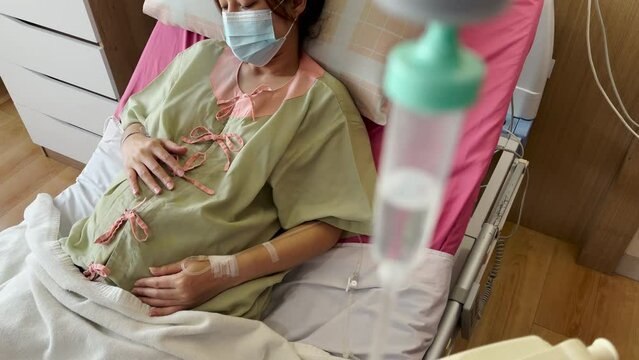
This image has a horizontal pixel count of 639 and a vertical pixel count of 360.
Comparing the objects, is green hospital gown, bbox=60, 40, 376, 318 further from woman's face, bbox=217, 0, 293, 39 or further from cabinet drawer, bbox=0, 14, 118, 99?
cabinet drawer, bbox=0, 14, 118, 99

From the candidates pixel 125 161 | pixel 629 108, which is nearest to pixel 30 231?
pixel 125 161

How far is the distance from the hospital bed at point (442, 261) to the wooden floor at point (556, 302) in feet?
1.79

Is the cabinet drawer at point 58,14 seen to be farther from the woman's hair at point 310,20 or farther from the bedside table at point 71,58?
the woman's hair at point 310,20

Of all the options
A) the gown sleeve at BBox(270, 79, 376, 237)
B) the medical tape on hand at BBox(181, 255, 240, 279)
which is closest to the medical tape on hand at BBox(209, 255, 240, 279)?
the medical tape on hand at BBox(181, 255, 240, 279)

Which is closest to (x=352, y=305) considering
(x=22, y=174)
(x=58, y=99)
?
(x=58, y=99)

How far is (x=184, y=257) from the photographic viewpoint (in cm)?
101

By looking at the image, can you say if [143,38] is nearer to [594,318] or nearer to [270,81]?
[270,81]

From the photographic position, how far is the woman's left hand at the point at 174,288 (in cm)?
96

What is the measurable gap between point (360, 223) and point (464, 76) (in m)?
0.80

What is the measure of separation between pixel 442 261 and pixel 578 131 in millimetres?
868

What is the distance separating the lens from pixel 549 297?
1742mm

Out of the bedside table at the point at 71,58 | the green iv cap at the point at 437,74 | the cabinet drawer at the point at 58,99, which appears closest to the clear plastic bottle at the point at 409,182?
the green iv cap at the point at 437,74

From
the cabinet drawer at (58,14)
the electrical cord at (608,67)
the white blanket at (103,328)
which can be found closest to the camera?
the white blanket at (103,328)

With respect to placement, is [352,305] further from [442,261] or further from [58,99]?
[58,99]
